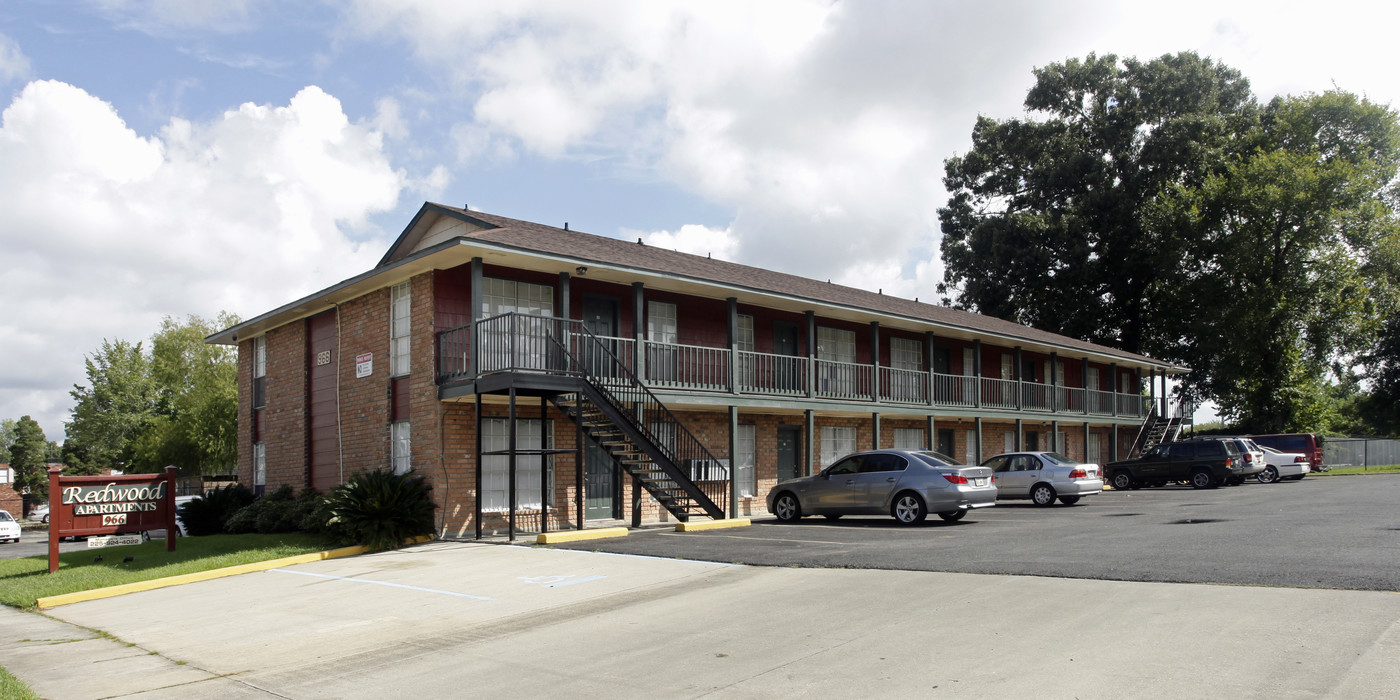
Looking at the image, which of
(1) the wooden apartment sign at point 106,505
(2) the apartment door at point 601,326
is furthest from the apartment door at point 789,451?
(1) the wooden apartment sign at point 106,505

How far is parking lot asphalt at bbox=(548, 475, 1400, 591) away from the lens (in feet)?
31.2

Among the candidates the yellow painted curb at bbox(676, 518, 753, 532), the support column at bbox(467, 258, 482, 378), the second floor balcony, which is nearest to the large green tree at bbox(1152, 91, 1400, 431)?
the second floor balcony

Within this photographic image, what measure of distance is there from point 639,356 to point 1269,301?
33565 mm

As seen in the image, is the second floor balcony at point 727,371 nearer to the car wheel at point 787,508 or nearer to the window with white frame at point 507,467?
the window with white frame at point 507,467

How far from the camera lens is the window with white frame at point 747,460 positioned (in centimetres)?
2237

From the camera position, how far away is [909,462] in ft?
55.1

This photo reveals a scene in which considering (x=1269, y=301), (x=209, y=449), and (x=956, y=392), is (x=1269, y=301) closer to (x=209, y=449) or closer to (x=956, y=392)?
(x=956, y=392)

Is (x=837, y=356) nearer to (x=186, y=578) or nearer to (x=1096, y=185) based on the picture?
(x=186, y=578)

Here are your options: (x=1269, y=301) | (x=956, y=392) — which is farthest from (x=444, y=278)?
(x=1269, y=301)

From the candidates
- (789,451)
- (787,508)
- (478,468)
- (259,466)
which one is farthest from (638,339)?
(259,466)

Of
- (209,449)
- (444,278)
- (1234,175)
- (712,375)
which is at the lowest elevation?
(209,449)

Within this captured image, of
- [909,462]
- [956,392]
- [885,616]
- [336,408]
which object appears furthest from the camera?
[956,392]

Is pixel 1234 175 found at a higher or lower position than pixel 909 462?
higher

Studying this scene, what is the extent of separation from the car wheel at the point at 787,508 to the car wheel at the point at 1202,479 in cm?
1683
